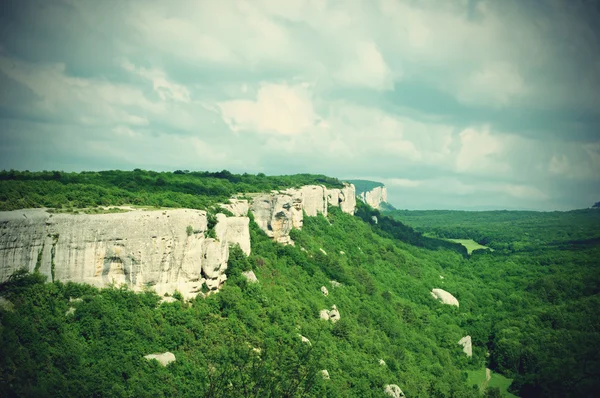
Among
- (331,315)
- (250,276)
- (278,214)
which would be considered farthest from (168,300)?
(278,214)

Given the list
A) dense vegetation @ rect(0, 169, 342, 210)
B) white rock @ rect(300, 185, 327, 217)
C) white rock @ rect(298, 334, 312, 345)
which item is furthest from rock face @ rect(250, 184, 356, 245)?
white rock @ rect(298, 334, 312, 345)

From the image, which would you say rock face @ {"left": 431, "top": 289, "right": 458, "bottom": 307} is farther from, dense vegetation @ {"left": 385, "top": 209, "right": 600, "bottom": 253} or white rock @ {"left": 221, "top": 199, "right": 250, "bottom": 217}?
dense vegetation @ {"left": 385, "top": 209, "right": 600, "bottom": 253}

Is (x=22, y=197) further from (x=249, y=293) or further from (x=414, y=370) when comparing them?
(x=414, y=370)

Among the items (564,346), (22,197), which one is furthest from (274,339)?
(564,346)

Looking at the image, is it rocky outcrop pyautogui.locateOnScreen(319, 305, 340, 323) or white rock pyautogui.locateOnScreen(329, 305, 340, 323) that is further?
white rock pyautogui.locateOnScreen(329, 305, 340, 323)

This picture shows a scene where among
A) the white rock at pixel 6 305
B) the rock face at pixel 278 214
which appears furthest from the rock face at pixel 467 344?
the white rock at pixel 6 305

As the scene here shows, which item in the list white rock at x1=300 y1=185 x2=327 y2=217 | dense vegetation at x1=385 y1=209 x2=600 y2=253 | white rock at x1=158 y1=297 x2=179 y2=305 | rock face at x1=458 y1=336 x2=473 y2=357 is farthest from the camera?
dense vegetation at x1=385 y1=209 x2=600 y2=253

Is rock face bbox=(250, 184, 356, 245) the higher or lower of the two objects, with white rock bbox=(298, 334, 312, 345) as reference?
higher

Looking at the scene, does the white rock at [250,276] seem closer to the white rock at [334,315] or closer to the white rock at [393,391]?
the white rock at [334,315]

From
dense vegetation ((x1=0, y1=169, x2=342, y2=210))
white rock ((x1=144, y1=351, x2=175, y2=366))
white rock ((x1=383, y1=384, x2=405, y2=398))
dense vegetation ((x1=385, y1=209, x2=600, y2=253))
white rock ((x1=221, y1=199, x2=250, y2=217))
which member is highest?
dense vegetation ((x1=0, y1=169, x2=342, y2=210))
